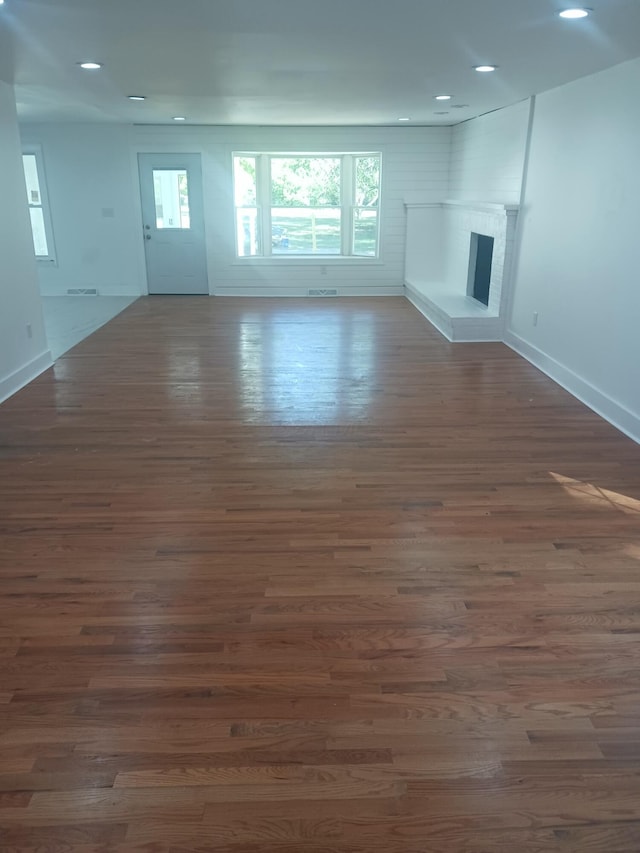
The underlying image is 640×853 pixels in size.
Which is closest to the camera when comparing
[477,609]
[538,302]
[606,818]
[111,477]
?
[606,818]

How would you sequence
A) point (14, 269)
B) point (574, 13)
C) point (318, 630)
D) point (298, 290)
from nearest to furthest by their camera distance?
point (318, 630)
point (574, 13)
point (14, 269)
point (298, 290)

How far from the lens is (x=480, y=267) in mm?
7559

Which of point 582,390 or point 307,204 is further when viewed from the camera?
point 307,204

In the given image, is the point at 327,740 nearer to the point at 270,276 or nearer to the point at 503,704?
the point at 503,704

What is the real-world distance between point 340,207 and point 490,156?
Result: 2.76 metres

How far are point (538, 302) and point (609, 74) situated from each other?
188cm

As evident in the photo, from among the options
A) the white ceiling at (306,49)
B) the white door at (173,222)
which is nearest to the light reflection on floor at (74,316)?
the white door at (173,222)

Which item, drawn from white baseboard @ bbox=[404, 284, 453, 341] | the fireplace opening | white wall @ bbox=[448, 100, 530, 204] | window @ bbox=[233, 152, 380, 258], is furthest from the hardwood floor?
window @ bbox=[233, 152, 380, 258]

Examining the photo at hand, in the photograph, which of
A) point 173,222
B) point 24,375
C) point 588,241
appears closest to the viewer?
point 588,241

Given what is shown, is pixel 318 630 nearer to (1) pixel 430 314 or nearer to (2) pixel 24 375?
(2) pixel 24 375

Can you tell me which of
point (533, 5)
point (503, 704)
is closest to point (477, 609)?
point (503, 704)

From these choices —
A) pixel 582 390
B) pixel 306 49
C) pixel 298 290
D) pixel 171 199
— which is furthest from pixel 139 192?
pixel 582 390

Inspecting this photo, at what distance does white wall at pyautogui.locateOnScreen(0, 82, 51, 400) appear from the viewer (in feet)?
15.7

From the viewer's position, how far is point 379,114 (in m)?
7.26
